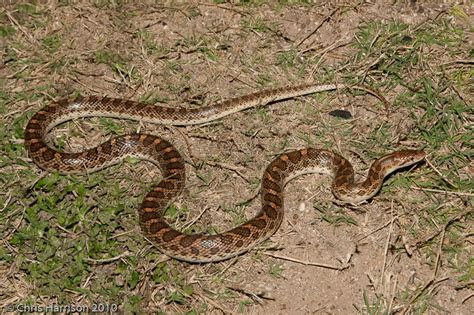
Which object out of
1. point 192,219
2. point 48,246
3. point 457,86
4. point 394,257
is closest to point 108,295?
point 48,246

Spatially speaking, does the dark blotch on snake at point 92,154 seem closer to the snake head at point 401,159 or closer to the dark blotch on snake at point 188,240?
the dark blotch on snake at point 188,240

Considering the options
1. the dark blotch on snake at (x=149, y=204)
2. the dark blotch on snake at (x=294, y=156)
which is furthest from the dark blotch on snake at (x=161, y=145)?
the dark blotch on snake at (x=294, y=156)

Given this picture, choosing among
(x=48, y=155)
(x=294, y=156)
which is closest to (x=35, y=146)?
(x=48, y=155)

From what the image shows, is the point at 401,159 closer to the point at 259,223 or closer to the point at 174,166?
the point at 259,223

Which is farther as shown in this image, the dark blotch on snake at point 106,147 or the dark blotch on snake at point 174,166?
the dark blotch on snake at point 106,147

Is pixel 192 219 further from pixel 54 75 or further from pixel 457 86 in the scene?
pixel 457 86

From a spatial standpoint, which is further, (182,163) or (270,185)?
(182,163)
